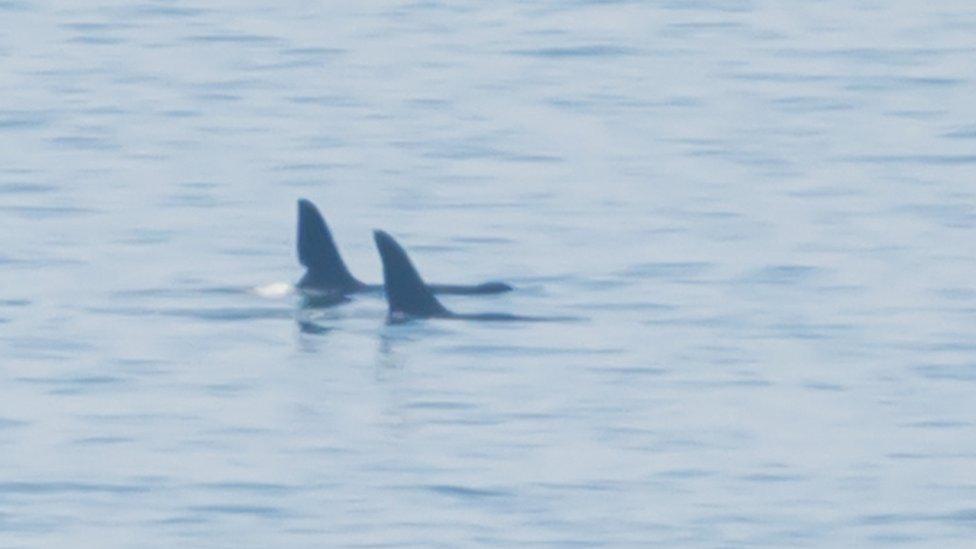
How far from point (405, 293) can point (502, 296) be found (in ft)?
4.62

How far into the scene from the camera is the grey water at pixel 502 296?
17125 millimetres

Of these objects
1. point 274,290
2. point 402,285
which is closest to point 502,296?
point 274,290

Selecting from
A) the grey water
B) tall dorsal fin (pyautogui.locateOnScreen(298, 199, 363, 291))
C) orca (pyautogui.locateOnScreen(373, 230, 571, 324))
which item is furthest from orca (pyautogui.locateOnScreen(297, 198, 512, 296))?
orca (pyautogui.locateOnScreen(373, 230, 571, 324))

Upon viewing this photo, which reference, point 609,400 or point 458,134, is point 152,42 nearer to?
point 458,134

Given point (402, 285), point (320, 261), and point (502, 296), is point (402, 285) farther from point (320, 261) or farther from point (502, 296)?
point (502, 296)

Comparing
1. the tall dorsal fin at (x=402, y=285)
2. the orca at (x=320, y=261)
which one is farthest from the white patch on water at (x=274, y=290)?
the tall dorsal fin at (x=402, y=285)

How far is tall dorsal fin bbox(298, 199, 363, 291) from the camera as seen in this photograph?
2266cm

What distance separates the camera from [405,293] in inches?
851

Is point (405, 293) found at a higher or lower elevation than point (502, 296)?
higher

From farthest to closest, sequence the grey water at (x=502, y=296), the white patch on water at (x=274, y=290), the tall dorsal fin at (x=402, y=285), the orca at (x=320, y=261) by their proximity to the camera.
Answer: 1. the white patch on water at (x=274, y=290)
2. the orca at (x=320, y=261)
3. the tall dorsal fin at (x=402, y=285)
4. the grey water at (x=502, y=296)

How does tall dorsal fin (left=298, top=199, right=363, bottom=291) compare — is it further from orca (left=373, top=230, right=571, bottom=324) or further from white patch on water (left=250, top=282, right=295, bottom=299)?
orca (left=373, top=230, right=571, bottom=324)

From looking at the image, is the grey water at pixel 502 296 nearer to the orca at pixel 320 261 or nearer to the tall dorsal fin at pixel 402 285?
the tall dorsal fin at pixel 402 285

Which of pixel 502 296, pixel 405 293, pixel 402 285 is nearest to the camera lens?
pixel 402 285

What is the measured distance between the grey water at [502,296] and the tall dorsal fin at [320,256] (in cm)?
28
